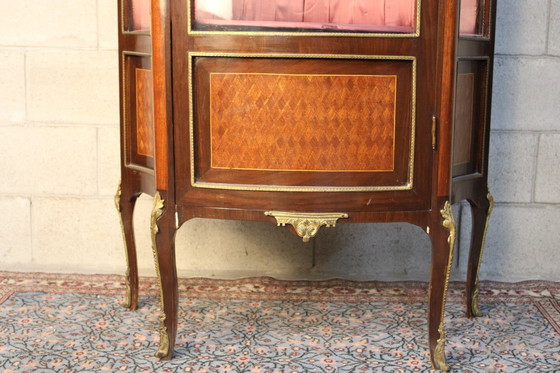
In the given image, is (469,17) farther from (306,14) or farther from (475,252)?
(475,252)

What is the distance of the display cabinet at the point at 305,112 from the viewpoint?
7.11 feet

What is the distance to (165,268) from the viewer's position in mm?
2359

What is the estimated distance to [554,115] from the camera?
10.3ft

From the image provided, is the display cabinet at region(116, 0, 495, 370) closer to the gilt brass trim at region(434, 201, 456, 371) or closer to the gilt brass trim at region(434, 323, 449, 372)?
the gilt brass trim at region(434, 201, 456, 371)

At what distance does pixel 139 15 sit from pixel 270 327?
1055 mm

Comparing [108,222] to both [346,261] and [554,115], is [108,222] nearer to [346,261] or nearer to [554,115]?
[346,261]

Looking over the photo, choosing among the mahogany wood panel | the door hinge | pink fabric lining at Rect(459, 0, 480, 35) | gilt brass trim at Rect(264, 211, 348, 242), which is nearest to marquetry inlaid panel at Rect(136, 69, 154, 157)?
the mahogany wood panel

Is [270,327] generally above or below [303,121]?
below

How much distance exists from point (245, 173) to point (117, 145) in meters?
1.07

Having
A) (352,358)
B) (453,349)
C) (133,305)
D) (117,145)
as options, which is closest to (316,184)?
(352,358)

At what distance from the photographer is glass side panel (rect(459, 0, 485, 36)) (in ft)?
8.17

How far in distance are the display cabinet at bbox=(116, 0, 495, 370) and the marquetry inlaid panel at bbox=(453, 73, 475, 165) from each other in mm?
235

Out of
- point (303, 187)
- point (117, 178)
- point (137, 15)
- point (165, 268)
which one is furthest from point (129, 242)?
point (303, 187)

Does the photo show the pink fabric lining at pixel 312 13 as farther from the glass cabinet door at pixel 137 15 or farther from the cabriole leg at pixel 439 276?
the cabriole leg at pixel 439 276
